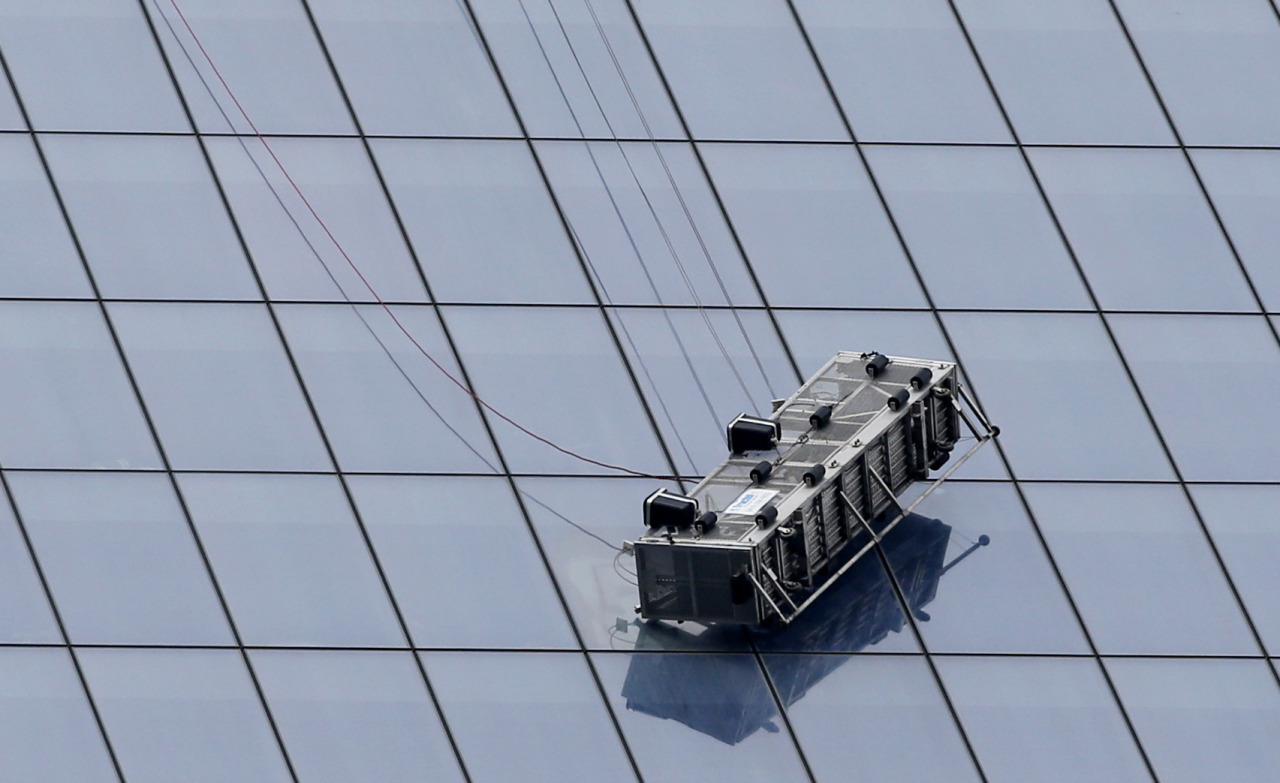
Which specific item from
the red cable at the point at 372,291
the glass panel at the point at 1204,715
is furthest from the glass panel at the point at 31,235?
the glass panel at the point at 1204,715

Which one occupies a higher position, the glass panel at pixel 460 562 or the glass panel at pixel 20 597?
the glass panel at pixel 460 562

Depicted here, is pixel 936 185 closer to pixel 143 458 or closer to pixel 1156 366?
pixel 1156 366

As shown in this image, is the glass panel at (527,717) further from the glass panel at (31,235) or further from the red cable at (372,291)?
the glass panel at (31,235)

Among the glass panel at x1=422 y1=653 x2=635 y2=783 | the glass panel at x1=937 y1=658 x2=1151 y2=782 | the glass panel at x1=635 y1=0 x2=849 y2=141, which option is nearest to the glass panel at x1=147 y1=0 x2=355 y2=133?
the glass panel at x1=635 y1=0 x2=849 y2=141

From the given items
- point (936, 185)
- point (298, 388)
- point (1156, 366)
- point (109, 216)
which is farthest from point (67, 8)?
point (1156, 366)

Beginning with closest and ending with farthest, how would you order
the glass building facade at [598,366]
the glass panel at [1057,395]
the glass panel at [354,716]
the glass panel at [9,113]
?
1. the glass panel at [354,716]
2. the glass building facade at [598,366]
3. the glass panel at [1057,395]
4. the glass panel at [9,113]
